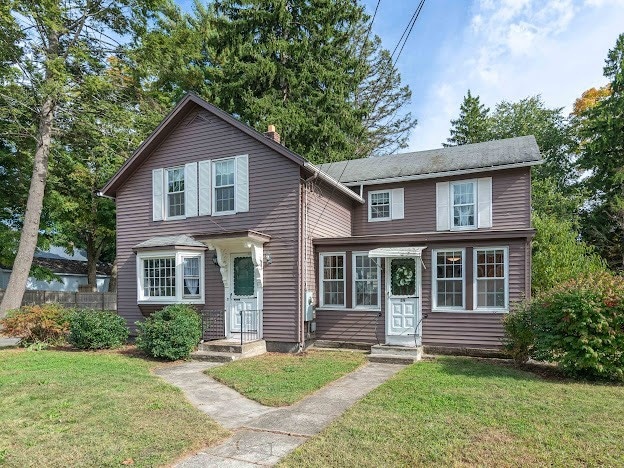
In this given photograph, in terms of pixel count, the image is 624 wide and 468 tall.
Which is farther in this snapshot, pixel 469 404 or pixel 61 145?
pixel 61 145

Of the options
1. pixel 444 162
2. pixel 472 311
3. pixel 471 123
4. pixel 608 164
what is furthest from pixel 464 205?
pixel 471 123

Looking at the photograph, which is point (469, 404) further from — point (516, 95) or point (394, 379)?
point (516, 95)

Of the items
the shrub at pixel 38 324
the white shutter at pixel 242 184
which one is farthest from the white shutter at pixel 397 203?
the shrub at pixel 38 324

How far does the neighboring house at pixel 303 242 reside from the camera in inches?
440

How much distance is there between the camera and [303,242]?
1167cm

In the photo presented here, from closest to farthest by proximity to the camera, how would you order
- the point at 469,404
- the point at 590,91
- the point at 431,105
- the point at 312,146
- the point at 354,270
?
the point at 469,404
the point at 354,270
the point at 431,105
the point at 312,146
the point at 590,91

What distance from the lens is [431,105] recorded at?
14625 mm

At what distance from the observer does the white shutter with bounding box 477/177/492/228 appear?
45.4 feet

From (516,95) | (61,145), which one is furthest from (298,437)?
(516,95)

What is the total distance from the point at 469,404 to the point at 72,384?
683 cm

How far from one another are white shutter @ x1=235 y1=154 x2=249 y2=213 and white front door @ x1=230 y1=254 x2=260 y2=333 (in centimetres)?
146

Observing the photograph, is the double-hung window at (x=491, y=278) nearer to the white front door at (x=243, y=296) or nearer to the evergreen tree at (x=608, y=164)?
the white front door at (x=243, y=296)

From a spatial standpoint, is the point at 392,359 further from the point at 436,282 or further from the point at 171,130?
the point at 171,130

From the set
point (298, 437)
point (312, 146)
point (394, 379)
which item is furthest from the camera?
point (312, 146)
